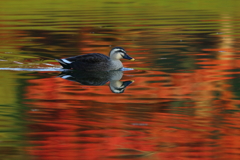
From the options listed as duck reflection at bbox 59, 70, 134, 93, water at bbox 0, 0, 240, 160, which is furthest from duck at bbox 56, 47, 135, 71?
water at bbox 0, 0, 240, 160

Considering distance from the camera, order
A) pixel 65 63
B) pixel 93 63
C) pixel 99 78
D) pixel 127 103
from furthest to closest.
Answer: pixel 65 63, pixel 93 63, pixel 99 78, pixel 127 103

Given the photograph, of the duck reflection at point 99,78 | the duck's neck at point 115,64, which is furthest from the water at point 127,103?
the duck's neck at point 115,64

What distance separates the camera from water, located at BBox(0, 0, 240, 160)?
23.4 feet

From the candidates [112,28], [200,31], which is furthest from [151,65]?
[112,28]

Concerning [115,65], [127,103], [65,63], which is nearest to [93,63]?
[115,65]

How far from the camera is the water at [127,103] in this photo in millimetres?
7145

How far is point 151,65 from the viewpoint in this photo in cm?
1392

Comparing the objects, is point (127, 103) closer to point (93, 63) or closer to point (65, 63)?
point (93, 63)

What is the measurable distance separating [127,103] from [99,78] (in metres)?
2.95

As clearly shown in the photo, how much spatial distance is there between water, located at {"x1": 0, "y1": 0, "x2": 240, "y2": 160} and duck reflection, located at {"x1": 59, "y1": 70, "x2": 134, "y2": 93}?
2 centimetres

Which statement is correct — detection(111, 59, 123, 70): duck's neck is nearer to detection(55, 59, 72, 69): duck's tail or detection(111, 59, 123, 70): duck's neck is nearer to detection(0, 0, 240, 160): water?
A: detection(0, 0, 240, 160): water

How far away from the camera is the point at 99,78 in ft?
41.2

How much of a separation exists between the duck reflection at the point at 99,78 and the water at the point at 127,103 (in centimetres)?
2

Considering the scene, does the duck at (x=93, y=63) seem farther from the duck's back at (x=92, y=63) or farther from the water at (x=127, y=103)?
the water at (x=127, y=103)
